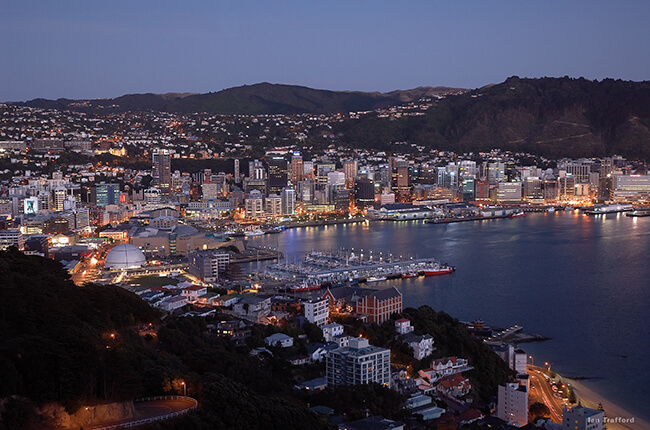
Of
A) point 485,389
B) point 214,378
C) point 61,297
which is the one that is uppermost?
point 61,297

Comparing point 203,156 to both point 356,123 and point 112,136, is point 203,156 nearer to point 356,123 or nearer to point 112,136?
point 112,136

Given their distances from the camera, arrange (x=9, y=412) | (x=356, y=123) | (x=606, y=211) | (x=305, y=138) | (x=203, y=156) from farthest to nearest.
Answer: (x=356, y=123), (x=305, y=138), (x=203, y=156), (x=606, y=211), (x=9, y=412)

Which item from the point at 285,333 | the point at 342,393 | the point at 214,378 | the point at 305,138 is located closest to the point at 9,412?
the point at 214,378

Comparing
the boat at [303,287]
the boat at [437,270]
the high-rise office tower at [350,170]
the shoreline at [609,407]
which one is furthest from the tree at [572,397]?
the high-rise office tower at [350,170]

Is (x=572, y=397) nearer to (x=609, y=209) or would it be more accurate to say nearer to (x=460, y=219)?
(x=460, y=219)

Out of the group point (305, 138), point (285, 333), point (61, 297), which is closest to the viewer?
point (61, 297)

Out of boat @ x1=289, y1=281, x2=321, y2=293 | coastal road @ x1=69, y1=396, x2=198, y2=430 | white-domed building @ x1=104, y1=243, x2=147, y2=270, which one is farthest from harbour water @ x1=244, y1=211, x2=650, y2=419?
coastal road @ x1=69, y1=396, x2=198, y2=430
